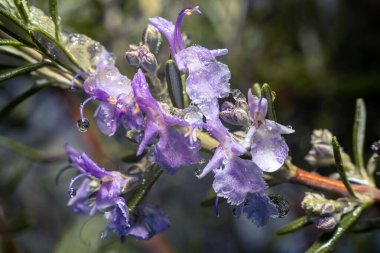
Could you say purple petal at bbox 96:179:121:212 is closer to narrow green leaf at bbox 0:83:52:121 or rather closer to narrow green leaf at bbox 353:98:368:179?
narrow green leaf at bbox 0:83:52:121

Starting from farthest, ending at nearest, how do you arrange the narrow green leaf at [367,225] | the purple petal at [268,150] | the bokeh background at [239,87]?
1. the bokeh background at [239,87]
2. the narrow green leaf at [367,225]
3. the purple petal at [268,150]

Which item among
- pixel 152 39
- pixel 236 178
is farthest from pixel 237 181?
pixel 152 39

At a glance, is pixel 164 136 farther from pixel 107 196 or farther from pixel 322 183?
pixel 322 183

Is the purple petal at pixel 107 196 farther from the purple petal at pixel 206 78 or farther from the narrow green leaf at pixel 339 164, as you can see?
the narrow green leaf at pixel 339 164

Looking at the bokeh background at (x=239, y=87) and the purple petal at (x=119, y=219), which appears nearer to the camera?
the purple petal at (x=119, y=219)

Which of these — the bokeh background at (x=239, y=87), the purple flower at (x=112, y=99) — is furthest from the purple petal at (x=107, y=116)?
the bokeh background at (x=239, y=87)

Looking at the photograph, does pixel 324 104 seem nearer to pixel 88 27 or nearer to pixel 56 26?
pixel 88 27
